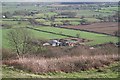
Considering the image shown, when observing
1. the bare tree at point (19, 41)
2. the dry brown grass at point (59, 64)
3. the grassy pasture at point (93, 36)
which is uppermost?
the dry brown grass at point (59, 64)

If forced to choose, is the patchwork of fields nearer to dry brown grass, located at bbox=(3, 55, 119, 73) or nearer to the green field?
dry brown grass, located at bbox=(3, 55, 119, 73)

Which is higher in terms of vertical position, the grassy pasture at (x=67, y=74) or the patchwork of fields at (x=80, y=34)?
the grassy pasture at (x=67, y=74)

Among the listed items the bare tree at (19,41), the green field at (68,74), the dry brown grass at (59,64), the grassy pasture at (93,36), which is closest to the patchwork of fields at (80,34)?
the grassy pasture at (93,36)

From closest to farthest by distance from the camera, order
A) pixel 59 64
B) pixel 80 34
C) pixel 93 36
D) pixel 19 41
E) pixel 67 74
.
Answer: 1. pixel 67 74
2. pixel 59 64
3. pixel 19 41
4. pixel 93 36
5. pixel 80 34

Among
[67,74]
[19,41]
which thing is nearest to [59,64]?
[67,74]

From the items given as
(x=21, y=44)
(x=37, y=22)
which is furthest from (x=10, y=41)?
(x=37, y=22)

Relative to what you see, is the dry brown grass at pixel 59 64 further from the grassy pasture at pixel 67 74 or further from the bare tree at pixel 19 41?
the bare tree at pixel 19 41

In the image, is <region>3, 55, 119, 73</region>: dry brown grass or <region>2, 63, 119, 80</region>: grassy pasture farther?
<region>3, 55, 119, 73</region>: dry brown grass

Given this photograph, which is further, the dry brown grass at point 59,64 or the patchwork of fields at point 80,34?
the patchwork of fields at point 80,34

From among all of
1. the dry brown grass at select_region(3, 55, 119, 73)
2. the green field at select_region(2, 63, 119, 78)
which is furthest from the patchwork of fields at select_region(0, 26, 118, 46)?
the green field at select_region(2, 63, 119, 78)

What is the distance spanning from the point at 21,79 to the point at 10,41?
14106 millimetres

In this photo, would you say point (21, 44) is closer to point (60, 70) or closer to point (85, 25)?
point (60, 70)

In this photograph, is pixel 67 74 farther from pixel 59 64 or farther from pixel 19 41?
pixel 19 41

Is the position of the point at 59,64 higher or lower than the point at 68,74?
higher
